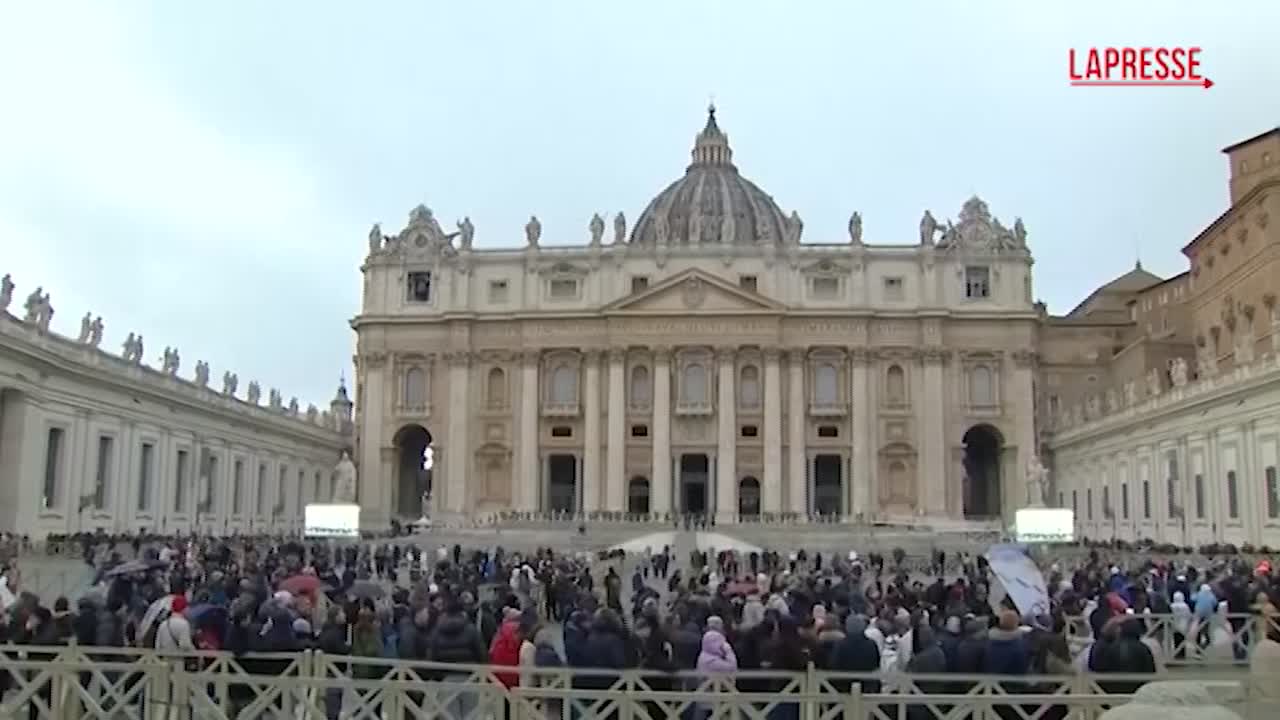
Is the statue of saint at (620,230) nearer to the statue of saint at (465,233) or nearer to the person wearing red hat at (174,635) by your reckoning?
the statue of saint at (465,233)

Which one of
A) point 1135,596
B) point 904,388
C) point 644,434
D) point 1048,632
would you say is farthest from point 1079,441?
point 1048,632

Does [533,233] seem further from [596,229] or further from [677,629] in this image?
[677,629]

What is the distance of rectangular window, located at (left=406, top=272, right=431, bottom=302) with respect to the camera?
72188mm

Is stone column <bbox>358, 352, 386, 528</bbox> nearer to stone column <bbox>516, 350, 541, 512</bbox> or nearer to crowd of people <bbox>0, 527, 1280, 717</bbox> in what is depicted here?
stone column <bbox>516, 350, 541, 512</bbox>

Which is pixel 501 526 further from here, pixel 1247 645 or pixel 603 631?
pixel 603 631

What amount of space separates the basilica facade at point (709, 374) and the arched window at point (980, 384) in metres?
0.12

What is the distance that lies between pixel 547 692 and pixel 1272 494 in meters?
35.5

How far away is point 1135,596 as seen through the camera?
19.5m

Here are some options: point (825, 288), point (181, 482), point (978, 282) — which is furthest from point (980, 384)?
point (181, 482)

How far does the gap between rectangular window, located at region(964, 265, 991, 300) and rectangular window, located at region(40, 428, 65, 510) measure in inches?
1840

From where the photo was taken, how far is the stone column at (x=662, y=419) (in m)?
68.2

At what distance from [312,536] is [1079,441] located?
3865cm

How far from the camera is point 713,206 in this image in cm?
9188

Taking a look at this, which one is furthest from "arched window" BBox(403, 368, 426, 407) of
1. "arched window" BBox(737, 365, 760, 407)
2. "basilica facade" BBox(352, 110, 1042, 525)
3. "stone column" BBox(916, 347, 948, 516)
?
"stone column" BBox(916, 347, 948, 516)
